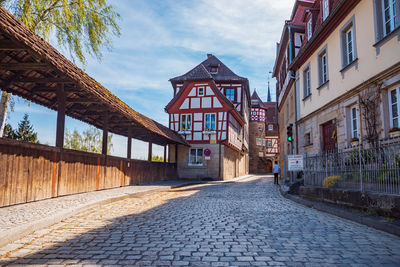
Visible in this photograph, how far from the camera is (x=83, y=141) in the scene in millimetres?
22547

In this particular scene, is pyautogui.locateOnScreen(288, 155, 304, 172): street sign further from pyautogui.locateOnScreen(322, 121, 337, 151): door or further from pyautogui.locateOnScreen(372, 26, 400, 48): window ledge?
pyautogui.locateOnScreen(372, 26, 400, 48): window ledge

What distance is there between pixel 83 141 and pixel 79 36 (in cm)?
1238

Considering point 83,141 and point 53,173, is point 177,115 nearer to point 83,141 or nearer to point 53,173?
point 83,141

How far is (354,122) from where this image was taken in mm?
10922

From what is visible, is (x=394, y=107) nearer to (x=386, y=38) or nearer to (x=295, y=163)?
(x=386, y=38)

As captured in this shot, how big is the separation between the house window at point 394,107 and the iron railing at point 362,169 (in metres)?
1.23

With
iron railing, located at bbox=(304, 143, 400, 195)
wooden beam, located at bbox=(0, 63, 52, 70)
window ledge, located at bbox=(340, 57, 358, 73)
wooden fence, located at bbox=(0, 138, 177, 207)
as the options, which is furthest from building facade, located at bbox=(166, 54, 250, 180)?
wooden beam, located at bbox=(0, 63, 52, 70)

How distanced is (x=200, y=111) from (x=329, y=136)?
47.6ft

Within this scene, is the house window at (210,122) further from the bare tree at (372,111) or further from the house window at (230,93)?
the bare tree at (372,111)

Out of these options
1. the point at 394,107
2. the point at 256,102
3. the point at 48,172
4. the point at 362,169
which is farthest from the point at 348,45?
the point at 256,102

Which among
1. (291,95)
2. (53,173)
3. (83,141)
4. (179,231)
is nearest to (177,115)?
(83,141)

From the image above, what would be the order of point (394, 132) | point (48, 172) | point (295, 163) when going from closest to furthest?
point (394, 132)
point (48, 172)
point (295, 163)

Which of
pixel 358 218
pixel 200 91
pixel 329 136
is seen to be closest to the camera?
pixel 358 218

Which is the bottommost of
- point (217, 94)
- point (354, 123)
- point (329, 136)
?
point (329, 136)
